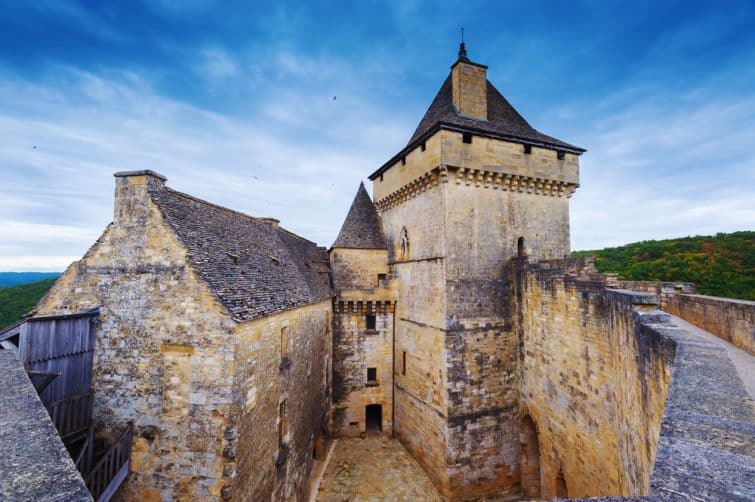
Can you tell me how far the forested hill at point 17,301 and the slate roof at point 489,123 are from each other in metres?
32.3

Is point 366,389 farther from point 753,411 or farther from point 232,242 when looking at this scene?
point 753,411

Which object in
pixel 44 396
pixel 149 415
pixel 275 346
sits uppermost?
pixel 275 346

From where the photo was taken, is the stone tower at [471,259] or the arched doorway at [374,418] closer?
the stone tower at [471,259]

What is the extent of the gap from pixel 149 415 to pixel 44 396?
192 centimetres

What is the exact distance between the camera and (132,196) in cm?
811

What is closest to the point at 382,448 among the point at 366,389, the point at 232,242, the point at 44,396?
the point at 366,389

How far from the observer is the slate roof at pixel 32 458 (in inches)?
116

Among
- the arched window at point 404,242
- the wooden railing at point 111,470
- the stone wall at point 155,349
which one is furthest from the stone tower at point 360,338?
the wooden railing at point 111,470

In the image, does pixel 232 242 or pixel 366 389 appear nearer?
pixel 232 242

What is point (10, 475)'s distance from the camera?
3.10 meters

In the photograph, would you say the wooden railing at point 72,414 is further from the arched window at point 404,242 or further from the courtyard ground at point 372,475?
the arched window at point 404,242

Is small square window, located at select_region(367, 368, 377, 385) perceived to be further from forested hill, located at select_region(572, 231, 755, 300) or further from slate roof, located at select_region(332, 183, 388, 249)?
forested hill, located at select_region(572, 231, 755, 300)

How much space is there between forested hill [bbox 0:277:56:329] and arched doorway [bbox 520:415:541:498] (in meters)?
34.7

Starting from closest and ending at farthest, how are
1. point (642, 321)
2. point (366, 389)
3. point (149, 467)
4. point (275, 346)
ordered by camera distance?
point (642, 321) → point (149, 467) → point (275, 346) → point (366, 389)
